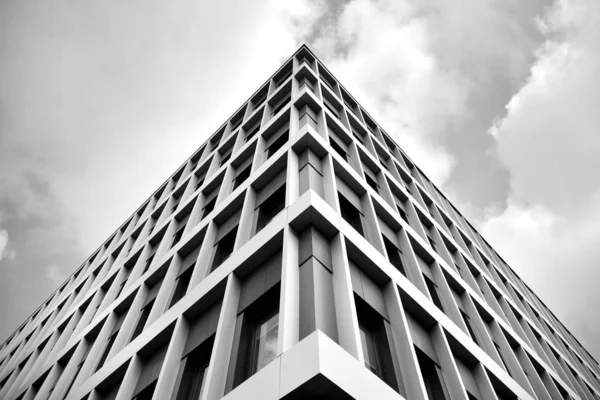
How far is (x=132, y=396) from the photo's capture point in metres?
11.4

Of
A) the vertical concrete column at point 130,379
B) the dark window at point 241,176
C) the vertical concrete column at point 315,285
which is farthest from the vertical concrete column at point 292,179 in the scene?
the vertical concrete column at point 130,379

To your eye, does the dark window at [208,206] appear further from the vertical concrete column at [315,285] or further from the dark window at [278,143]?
the vertical concrete column at [315,285]

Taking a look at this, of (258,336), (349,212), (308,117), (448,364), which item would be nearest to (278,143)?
(308,117)

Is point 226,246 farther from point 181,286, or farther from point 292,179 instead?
point 292,179

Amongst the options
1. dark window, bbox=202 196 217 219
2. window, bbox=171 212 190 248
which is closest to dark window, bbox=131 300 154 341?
window, bbox=171 212 190 248

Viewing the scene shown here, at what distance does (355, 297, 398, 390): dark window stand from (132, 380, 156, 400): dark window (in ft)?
21.4

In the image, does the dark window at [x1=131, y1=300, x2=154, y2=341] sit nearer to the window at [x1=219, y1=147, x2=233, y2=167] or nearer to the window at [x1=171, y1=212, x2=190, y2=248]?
the window at [x1=171, y1=212, x2=190, y2=248]

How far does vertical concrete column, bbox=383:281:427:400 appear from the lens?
8102mm

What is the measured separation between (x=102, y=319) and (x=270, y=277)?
12.6 meters

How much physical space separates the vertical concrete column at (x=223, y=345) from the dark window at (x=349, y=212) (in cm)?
498

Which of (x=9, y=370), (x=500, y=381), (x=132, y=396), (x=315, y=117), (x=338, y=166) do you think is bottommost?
(x=132, y=396)

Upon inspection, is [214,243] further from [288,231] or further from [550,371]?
[550,371]

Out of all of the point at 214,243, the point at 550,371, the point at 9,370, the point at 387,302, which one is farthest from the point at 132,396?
the point at 9,370

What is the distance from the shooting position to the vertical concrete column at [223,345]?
788cm
